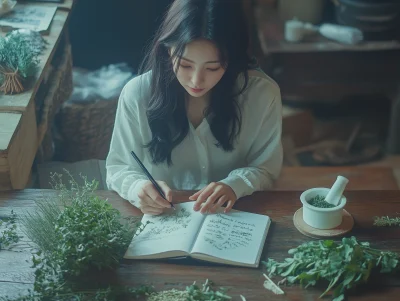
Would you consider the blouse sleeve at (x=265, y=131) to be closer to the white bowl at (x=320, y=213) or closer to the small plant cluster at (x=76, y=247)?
the white bowl at (x=320, y=213)

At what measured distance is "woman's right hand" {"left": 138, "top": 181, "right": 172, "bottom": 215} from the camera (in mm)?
1840

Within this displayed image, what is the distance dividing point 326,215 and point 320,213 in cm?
2

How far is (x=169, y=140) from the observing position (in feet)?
6.79

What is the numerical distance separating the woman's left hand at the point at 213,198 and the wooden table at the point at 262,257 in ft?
0.19

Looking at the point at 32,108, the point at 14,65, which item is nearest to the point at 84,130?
the point at 32,108

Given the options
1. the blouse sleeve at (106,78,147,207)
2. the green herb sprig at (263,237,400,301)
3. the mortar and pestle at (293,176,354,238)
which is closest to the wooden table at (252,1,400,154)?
the blouse sleeve at (106,78,147,207)

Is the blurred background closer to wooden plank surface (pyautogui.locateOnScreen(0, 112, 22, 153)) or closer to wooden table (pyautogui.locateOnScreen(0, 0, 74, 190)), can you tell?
wooden table (pyautogui.locateOnScreen(0, 0, 74, 190))

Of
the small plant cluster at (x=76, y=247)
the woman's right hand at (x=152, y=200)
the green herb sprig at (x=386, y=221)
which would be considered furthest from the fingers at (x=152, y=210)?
the green herb sprig at (x=386, y=221)

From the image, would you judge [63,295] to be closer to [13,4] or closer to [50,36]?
[50,36]

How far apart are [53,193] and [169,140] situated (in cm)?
37

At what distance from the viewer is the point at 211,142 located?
2.10m

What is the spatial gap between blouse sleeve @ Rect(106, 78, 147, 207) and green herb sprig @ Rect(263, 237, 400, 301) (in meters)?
0.51

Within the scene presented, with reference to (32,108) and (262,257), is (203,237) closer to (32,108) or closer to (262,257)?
(262,257)

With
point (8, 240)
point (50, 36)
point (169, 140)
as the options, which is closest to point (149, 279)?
point (8, 240)
